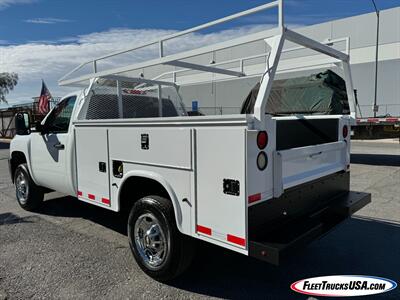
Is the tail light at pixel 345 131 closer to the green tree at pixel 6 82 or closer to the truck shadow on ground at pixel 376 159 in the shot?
the truck shadow on ground at pixel 376 159

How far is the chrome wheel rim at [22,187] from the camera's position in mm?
5980

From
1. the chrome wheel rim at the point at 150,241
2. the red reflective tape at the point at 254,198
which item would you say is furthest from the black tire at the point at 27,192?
the red reflective tape at the point at 254,198

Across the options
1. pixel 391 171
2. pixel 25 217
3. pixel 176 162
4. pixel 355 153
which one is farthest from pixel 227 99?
pixel 176 162

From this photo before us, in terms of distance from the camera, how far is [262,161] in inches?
109

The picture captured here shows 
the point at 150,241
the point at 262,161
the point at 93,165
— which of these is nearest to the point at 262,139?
the point at 262,161

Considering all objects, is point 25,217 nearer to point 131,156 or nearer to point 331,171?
point 131,156

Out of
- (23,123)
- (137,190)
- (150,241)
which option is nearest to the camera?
(150,241)

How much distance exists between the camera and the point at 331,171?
12.8ft

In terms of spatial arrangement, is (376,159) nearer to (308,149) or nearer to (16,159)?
(308,149)

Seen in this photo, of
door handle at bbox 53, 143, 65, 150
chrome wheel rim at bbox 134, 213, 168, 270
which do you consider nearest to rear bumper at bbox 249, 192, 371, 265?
chrome wheel rim at bbox 134, 213, 168, 270

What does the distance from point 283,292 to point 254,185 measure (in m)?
1.21

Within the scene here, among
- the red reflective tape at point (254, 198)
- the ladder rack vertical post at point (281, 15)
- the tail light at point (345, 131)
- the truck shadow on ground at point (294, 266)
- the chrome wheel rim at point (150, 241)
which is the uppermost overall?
the ladder rack vertical post at point (281, 15)

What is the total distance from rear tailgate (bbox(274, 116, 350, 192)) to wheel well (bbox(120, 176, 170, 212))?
1.18 m

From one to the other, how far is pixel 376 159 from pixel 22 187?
439 inches
